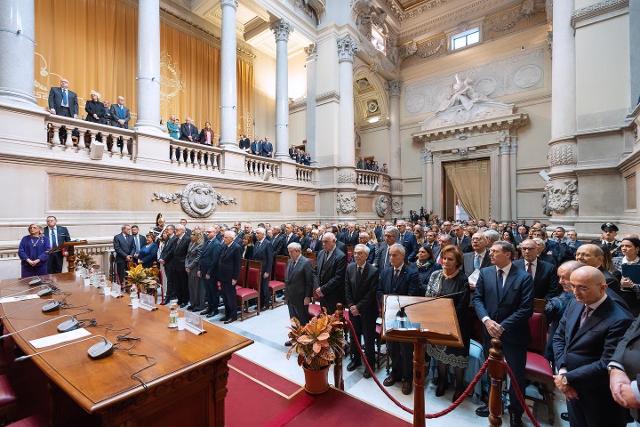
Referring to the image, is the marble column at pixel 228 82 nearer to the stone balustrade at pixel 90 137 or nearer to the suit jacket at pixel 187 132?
the suit jacket at pixel 187 132

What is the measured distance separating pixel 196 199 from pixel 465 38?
14.9m

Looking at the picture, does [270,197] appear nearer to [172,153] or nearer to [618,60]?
[172,153]

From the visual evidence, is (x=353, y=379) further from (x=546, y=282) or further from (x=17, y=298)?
(x=17, y=298)

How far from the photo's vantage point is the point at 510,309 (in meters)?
2.52

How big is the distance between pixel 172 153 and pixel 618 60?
440 inches

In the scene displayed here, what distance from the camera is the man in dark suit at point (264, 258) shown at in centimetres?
584

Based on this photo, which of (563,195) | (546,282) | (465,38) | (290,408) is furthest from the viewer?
(465,38)

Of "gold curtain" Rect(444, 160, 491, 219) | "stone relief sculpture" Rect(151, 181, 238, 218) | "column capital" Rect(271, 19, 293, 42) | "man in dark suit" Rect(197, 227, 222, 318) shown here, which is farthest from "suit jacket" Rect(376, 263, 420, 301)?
"gold curtain" Rect(444, 160, 491, 219)

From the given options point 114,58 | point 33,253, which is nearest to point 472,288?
point 33,253

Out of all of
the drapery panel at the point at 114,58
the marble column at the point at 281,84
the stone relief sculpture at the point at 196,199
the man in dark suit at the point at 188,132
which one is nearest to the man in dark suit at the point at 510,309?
the stone relief sculpture at the point at 196,199

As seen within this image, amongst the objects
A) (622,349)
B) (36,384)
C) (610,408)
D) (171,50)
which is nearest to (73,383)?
(36,384)

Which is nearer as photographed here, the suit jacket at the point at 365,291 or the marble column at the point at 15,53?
the suit jacket at the point at 365,291

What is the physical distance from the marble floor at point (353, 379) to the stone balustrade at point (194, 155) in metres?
4.93

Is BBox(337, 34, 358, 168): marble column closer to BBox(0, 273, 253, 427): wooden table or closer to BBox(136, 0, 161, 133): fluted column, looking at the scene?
BBox(136, 0, 161, 133): fluted column
